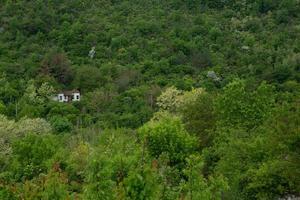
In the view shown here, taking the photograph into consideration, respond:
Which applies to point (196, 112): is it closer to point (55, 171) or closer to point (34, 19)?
point (55, 171)

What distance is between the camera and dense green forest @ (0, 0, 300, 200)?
1745 centimetres

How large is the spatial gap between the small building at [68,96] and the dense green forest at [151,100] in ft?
2.42

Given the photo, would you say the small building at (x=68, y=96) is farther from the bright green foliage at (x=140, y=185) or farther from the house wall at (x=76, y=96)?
the bright green foliage at (x=140, y=185)

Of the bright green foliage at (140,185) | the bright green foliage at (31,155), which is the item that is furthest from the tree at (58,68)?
the bright green foliage at (140,185)

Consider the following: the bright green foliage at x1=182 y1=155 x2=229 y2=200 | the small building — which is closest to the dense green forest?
the bright green foliage at x1=182 y1=155 x2=229 y2=200

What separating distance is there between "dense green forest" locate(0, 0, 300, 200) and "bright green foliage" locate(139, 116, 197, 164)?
56 millimetres

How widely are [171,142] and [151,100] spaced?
23.6m

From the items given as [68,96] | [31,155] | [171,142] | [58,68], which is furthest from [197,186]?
[58,68]

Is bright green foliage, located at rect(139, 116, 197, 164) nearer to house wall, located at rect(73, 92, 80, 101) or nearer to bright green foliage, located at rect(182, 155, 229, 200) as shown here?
bright green foliage, located at rect(182, 155, 229, 200)

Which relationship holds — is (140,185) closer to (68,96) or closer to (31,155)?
(31,155)

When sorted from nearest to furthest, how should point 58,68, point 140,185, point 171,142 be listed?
point 140,185 < point 171,142 < point 58,68

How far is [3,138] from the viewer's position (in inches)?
1550

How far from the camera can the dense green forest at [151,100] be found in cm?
1745

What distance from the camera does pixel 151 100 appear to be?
52.9 metres
